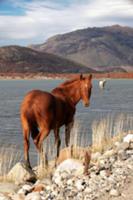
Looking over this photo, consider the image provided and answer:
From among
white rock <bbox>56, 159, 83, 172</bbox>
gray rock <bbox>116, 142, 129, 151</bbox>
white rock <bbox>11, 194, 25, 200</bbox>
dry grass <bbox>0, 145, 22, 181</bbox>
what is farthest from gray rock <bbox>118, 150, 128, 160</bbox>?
white rock <bbox>11, 194, 25, 200</bbox>

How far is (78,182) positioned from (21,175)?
204cm

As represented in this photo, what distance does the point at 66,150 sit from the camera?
11500 mm

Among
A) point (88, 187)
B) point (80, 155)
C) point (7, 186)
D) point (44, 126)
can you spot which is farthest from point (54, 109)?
point (88, 187)

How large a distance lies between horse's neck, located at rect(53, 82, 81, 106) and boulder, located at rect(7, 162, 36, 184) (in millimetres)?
2945

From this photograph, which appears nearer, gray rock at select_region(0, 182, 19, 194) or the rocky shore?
the rocky shore

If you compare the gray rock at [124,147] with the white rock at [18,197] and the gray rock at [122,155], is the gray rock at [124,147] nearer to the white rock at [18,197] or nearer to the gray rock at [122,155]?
the gray rock at [122,155]

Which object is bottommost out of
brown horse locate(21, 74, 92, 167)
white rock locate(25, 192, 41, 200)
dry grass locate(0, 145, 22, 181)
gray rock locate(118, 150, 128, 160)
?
dry grass locate(0, 145, 22, 181)

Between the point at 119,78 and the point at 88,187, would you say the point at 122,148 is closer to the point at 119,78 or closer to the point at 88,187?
the point at 88,187

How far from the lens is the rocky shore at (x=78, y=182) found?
7520 millimetres

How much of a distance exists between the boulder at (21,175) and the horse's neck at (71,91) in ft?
9.66

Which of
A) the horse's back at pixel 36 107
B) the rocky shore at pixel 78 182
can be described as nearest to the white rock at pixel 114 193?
the rocky shore at pixel 78 182

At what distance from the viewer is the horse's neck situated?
12.4 m

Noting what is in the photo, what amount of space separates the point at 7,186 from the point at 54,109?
2690 millimetres

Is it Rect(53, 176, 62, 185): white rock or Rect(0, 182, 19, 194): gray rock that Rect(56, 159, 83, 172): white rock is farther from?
Rect(0, 182, 19, 194): gray rock
